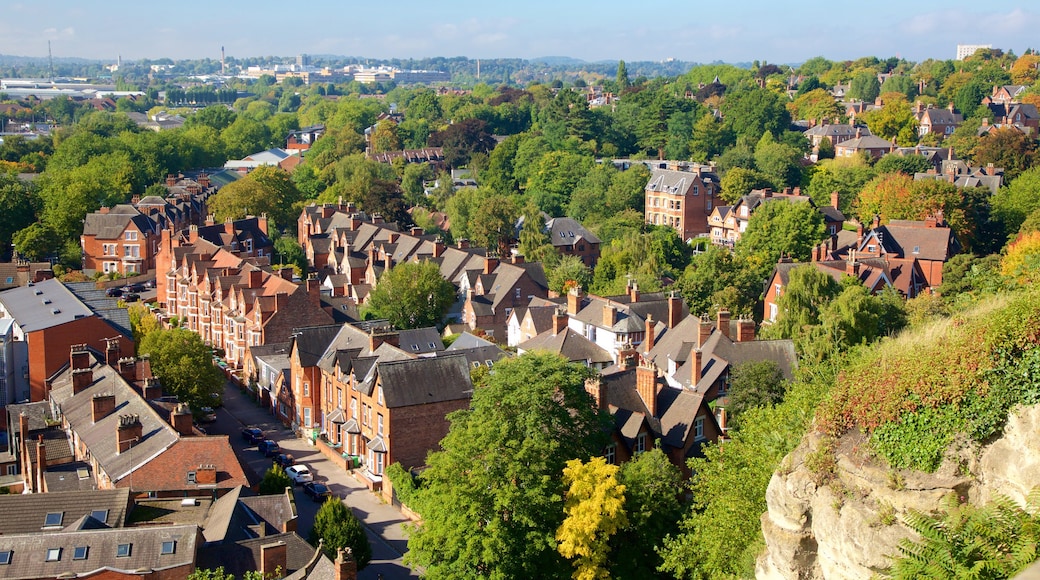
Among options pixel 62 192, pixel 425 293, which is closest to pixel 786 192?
pixel 425 293

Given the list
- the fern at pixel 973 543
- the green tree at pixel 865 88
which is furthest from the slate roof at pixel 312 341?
the green tree at pixel 865 88

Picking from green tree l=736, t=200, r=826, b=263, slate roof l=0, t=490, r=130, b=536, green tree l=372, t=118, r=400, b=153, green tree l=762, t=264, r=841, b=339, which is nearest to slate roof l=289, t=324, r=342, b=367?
slate roof l=0, t=490, r=130, b=536

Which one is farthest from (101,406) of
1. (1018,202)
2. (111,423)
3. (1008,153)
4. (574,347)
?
(1008,153)

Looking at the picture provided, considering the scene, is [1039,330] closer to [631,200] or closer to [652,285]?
[652,285]

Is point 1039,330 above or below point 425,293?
above

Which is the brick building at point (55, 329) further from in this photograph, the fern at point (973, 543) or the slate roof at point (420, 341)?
the fern at point (973, 543)

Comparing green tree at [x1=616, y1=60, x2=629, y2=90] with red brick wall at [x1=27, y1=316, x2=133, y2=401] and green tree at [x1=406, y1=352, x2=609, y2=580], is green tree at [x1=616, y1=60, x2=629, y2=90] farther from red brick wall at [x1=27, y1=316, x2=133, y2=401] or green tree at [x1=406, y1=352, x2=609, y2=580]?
green tree at [x1=406, y1=352, x2=609, y2=580]
